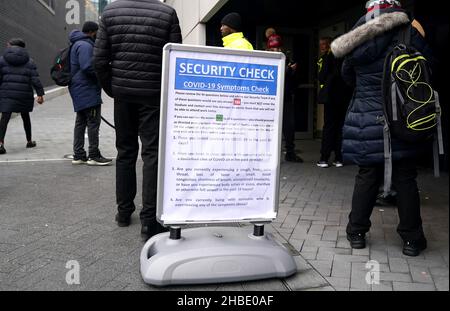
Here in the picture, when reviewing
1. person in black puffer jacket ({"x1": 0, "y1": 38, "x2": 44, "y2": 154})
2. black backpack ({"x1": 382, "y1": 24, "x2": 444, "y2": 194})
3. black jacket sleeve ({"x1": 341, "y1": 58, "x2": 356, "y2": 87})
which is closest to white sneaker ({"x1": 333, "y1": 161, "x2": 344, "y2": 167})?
black jacket sleeve ({"x1": 341, "y1": 58, "x2": 356, "y2": 87})

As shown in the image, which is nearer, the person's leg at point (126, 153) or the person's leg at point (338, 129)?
the person's leg at point (126, 153)

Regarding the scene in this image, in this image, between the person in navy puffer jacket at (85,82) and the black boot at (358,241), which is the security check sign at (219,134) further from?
the person in navy puffer jacket at (85,82)

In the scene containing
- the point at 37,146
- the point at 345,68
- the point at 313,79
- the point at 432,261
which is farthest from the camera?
the point at 313,79

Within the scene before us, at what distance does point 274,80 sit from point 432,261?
1.65 metres

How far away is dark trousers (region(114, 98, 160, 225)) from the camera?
12.0 ft

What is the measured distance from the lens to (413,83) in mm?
3066

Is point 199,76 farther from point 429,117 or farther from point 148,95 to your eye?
point 429,117

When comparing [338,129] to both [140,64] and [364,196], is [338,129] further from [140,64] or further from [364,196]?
[140,64]

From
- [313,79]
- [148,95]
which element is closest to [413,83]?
[148,95]

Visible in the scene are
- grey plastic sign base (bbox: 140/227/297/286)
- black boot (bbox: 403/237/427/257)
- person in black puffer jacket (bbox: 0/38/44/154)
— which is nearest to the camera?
grey plastic sign base (bbox: 140/227/297/286)

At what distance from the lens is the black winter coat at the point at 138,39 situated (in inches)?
140

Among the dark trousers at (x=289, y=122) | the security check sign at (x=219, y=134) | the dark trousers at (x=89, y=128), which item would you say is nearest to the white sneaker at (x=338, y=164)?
the dark trousers at (x=289, y=122)

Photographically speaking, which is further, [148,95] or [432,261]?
[148,95]

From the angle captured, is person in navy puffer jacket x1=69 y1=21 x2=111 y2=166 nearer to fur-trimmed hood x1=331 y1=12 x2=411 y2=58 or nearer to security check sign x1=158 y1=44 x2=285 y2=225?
security check sign x1=158 y1=44 x2=285 y2=225
